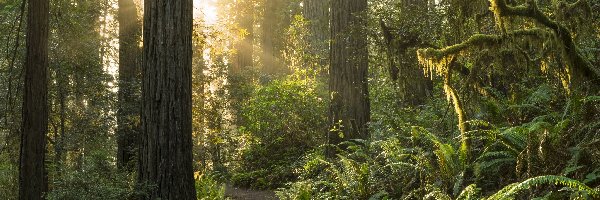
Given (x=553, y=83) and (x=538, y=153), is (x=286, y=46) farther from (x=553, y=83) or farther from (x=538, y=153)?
(x=538, y=153)

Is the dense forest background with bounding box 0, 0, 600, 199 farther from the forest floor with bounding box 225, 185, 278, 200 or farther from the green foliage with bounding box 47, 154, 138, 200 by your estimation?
the forest floor with bounding box 225, 185, 278, 200

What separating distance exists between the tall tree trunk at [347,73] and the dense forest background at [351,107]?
3 centimetres

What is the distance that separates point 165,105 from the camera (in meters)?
9.05

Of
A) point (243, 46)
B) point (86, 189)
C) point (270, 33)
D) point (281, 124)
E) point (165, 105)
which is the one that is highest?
point (270, 33)

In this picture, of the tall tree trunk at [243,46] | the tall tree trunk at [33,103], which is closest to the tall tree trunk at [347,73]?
the tall tree trunk at [33,103]

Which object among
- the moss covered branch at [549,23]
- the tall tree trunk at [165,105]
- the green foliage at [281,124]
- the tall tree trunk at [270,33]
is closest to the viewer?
the moss covered branch at [549,23]

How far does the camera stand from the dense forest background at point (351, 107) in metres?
6.43

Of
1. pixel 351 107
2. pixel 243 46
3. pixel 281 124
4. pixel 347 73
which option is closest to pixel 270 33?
pixel 243 46

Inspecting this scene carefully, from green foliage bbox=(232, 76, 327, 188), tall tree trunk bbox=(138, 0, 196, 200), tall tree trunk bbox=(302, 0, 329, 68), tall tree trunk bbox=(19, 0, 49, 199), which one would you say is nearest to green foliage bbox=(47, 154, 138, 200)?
tall tree trunk bbox=(19, 0, 49, 199)

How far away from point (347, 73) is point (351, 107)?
2.33ft

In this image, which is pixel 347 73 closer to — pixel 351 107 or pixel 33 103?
pixel 351 107

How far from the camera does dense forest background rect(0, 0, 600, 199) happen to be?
643cm

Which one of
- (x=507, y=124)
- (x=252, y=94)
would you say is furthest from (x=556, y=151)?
(x=252, y=94)

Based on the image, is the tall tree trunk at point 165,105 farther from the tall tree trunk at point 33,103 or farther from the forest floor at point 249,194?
the forest floor at point 249,194
